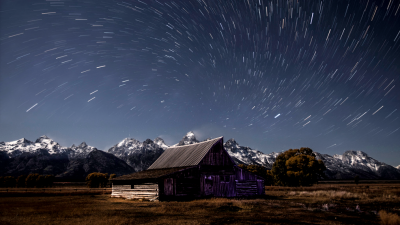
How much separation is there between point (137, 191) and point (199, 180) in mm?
8583

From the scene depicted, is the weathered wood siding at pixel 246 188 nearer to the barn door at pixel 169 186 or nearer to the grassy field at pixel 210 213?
the grassy field at pixel 210 213

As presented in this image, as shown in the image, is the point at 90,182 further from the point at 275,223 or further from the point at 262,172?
the point at 275,223

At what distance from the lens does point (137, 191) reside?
101 feet

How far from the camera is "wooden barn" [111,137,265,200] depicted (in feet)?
88.6

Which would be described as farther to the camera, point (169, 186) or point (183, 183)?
point (183, 183)

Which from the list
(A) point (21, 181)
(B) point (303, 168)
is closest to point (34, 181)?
(A) point (21, 181)

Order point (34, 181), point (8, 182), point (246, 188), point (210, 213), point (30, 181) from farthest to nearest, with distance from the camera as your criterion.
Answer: point (8, 182) < point (34, 181) < point (30, 181) < point (246, 188) < point (210, 213)

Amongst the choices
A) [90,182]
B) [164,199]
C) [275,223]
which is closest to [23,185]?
[90,182]

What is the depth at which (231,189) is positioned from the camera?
30.3 metres

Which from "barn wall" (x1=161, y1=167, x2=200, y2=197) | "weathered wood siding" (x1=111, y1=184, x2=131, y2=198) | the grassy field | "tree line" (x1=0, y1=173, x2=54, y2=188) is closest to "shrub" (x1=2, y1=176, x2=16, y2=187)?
"tree line" (x1=0, y1=173, x2=54, y2=188)

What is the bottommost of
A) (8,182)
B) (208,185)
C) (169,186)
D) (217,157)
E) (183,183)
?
(8,182)

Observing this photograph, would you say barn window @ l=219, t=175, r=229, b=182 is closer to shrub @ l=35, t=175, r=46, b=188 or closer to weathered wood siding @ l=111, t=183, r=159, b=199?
weathered wood siding @ l=111, t=183, r=159, b=199

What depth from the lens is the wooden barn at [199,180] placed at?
27016 mm

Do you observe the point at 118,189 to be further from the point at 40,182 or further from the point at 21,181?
the point at 21,181
